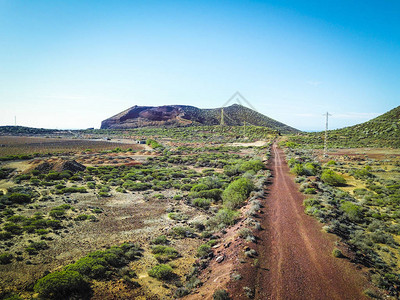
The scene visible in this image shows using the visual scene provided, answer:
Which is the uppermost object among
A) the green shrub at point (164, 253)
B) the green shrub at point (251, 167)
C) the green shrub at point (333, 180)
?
the green shrub at point (251, 167)

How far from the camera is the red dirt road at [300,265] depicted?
7906 mm

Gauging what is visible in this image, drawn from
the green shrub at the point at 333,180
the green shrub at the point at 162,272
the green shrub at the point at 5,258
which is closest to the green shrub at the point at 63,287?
the green shrub at the point at 162,272

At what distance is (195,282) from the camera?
29.9 feet

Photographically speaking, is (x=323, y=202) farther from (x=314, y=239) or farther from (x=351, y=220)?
(x=314, y=239)

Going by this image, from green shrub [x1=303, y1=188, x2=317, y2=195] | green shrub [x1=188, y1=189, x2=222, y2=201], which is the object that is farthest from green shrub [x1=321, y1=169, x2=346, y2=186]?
green shrub [x1=188, y1=189, x2=222, y2=201]

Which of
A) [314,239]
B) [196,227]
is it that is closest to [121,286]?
[196,227]

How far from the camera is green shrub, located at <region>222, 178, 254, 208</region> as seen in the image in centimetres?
1836

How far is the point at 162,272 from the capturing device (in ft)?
32.6

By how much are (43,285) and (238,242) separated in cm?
863

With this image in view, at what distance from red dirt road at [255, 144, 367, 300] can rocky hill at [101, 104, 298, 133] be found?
139 metres

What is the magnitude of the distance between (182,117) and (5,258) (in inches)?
6149

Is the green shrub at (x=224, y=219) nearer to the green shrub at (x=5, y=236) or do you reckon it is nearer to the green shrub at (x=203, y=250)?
the green shrub at (x=203, y=250)

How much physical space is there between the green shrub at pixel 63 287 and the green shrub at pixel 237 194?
11864mm

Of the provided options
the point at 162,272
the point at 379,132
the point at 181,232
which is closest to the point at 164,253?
the point at 162,272
